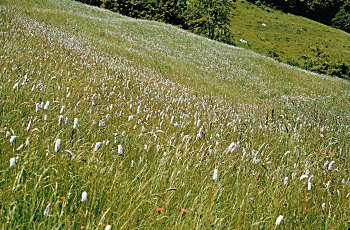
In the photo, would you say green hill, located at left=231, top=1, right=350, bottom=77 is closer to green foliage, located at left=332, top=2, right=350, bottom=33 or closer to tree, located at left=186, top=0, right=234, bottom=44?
tree, located at left=186, top=0, right=234, bottom=44

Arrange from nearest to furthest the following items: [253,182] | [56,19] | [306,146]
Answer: [253,182] → [306,146] → [56,19]

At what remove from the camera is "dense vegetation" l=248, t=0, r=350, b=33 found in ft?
286

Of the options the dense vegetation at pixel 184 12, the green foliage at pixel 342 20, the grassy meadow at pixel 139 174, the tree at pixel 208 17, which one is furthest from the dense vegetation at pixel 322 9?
the grassy meadow at pixel 139 174

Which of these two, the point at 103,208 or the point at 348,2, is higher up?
the point at 348,2

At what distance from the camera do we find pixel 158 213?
222 cm

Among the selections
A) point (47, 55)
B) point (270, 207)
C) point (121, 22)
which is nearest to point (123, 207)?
point (270, 207)

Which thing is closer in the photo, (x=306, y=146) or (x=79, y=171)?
(x=79, y=171)

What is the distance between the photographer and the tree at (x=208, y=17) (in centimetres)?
5253

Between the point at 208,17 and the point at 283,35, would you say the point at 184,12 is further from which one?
the point at 283,35

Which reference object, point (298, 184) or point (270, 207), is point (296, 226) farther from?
point (298, 184)

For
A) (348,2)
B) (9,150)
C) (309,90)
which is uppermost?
(348,2)

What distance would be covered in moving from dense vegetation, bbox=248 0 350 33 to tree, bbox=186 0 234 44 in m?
35.5

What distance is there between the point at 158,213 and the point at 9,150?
1226 millimetres

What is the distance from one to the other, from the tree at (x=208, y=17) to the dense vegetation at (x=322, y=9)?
35483 mm
